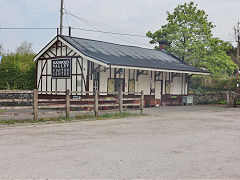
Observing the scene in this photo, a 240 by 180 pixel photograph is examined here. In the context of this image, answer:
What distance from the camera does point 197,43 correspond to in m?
33.2

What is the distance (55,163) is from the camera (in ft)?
21.2

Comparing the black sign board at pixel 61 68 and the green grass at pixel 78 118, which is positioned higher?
the black sign board at pixel 61 68

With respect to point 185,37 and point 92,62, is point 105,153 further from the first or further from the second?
point 185,37

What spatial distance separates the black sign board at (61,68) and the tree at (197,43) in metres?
14.6

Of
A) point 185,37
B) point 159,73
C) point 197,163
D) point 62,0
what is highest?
point 62,0

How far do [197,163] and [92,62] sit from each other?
15.1m

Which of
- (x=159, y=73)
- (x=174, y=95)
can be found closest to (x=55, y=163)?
(x=159, y=73)

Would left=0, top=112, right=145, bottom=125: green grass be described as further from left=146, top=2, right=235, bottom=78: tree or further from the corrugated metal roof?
left=146, top=2, right=235, bottom=78: tree

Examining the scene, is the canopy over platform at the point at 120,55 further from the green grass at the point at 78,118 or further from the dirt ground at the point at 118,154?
the dirt ground at the point at 118,154

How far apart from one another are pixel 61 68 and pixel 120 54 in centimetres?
469

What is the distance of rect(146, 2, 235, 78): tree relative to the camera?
107 feet

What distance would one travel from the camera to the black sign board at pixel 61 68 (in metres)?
21.8

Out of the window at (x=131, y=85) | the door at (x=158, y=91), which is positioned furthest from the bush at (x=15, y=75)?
the door at (x=158, y=91)

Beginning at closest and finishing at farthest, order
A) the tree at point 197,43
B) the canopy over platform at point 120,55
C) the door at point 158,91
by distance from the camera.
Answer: the canopy over platform at point 120,55
the door at point 158,91
the tree at point 197,43
